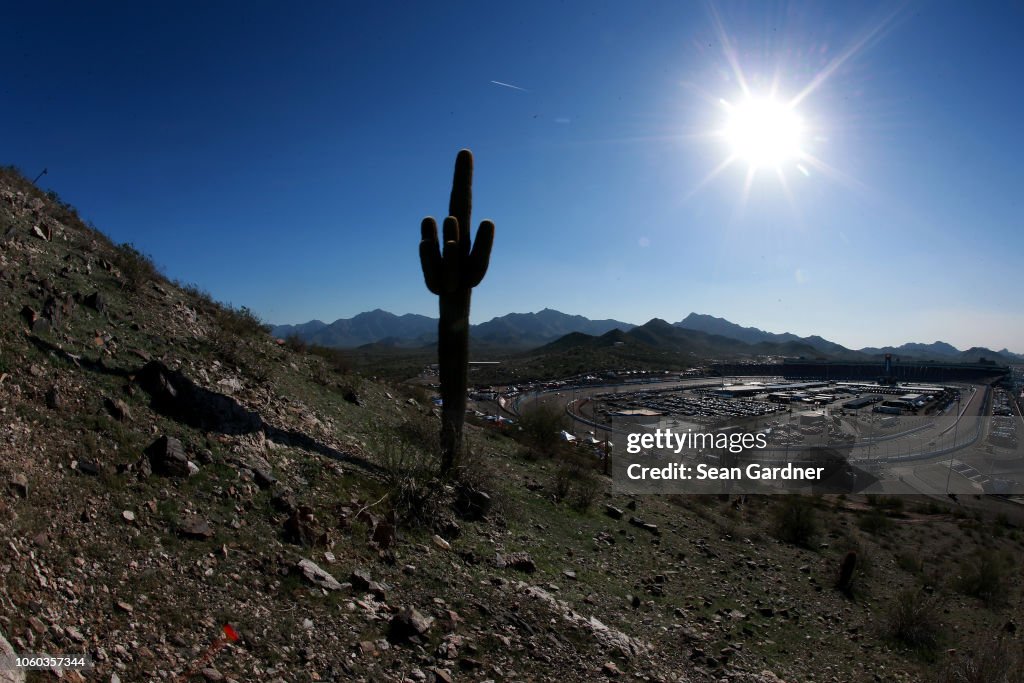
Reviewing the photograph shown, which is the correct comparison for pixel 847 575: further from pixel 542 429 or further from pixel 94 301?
pixel 94 301

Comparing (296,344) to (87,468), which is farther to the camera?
(296,344)

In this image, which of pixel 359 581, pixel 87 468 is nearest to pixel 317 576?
pixel 359 581

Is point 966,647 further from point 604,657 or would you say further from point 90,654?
point 90,654

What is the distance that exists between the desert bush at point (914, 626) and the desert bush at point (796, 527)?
5459mm

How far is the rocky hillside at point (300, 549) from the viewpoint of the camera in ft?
13.4

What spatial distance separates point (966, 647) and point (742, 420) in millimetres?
44470

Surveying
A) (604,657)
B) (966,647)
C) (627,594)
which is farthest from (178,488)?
(966,647)

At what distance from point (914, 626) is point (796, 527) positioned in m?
6.32

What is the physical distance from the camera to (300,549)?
552 centimetres

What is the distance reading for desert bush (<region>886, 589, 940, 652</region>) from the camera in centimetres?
895

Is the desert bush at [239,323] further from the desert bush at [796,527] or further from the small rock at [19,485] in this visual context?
the desert bush at [796,527]

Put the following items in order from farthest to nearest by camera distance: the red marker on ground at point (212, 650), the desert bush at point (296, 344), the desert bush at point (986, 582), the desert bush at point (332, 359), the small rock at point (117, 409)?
the desert bush at point (332, 359) → the desert bush at point (296, 344) → the desert bush at point (986, 582) → the small rock at point (117, 409) → the red marker on ground at point (212, 650)

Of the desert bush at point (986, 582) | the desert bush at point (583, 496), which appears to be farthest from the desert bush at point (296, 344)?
the desert bush at point (986, 582)

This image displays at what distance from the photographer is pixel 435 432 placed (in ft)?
36.4
